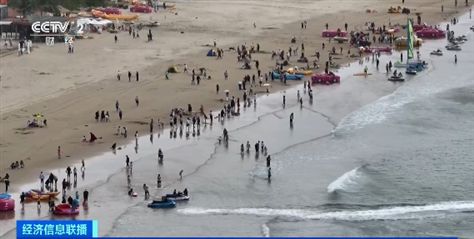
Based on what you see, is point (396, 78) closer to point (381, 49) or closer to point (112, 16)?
point (381, 49)

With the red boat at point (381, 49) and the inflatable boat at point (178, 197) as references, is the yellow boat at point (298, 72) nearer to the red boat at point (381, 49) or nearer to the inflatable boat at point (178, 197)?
the red boat at point (381, 49)

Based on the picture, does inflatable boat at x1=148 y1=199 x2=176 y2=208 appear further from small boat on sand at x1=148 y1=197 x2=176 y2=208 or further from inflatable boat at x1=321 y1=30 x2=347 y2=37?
inflatable boat at x1=321 y1=30 x2=347 y2=37

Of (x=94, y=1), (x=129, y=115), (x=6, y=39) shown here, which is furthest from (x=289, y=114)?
(x=94, y=1)

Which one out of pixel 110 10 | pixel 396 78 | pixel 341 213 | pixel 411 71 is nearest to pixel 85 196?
pixel 341 213

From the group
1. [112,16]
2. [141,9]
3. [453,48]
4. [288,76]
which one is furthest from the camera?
[141,9]

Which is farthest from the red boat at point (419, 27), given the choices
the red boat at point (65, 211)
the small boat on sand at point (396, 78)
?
the red boat at point (65, 211)

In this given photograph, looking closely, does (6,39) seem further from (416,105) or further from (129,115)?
(416,105)

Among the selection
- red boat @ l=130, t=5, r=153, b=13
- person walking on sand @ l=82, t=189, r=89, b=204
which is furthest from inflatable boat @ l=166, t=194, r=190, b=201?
red boat @ l=130, t=5, r=153, b=13
